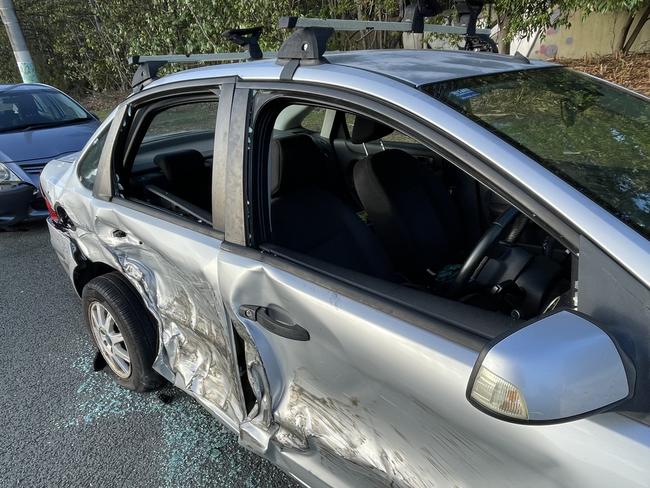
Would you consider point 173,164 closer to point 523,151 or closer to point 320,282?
point 320,282

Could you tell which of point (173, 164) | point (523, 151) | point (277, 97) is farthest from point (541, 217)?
point (173, 164)

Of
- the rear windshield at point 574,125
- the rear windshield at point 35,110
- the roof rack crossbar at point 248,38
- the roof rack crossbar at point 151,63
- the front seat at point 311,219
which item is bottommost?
the rear windshield at point 35,110

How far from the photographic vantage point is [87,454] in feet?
7.59

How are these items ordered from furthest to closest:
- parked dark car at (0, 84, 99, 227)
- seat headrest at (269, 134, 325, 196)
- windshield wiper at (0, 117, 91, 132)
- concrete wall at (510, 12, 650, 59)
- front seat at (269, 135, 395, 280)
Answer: concrete wall at (510, 12, 650, 59) < windshield wiper at (0, 117, 91, 132) < parked dark car at (0, 84, 99, 227) < seat headrest at (269, 134, 325, 196) < front seat at (269, 135, 395, 280)

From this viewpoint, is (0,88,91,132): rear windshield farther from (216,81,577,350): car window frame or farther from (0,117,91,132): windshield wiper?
(216,81,577,350): car window frame

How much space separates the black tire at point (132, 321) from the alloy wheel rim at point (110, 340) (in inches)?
3.0

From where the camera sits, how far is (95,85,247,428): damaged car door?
185 cm

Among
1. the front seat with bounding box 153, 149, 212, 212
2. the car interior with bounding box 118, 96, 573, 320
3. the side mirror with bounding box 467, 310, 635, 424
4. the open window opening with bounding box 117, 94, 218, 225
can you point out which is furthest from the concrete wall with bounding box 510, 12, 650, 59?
the side mirror with bounding box 467, 310, 635, 424

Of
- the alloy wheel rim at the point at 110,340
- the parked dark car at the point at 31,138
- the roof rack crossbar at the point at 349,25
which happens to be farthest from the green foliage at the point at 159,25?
the alloy wheel rim at the point at 110,340

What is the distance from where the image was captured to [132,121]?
7.50 feet

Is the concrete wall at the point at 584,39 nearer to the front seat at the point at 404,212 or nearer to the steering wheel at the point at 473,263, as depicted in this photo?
the front seat at the point at 404,212

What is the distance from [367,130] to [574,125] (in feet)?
3.16

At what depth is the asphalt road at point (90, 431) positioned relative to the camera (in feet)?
7.17

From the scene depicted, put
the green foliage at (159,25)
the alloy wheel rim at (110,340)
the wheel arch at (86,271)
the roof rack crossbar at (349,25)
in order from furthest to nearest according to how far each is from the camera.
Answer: the green foliage at (159,25) → the wheel arch at (86,271) → the alloy wheel rim at (110,340) → the roof rack crossbar at (349,25)
